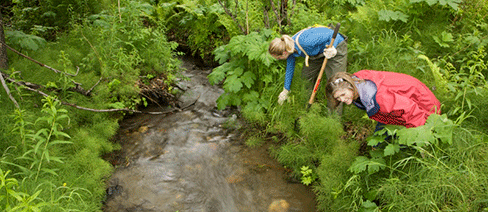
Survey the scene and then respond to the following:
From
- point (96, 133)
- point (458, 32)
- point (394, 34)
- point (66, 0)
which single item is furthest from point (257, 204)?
point (66, 0)

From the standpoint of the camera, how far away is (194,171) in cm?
408

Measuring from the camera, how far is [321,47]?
382 centimetres

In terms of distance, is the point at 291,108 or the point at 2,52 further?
the point at 291,108

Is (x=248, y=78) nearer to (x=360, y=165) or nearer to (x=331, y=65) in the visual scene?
(x=331, y=65)

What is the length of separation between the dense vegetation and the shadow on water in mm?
227

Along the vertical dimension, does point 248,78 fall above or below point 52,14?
below

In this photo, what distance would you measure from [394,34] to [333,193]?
3059 mm

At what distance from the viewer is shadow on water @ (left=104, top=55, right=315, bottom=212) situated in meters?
3.57

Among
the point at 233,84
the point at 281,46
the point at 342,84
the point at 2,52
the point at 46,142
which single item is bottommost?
the point at 233,84

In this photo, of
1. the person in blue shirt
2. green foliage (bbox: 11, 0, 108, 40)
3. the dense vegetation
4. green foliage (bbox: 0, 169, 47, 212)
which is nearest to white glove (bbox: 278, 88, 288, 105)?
the dense vegetation

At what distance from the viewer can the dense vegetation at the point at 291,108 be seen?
2.71 metres

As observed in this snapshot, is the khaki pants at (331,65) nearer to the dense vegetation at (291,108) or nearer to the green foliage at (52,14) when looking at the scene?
the dense vegetation at (291,108)

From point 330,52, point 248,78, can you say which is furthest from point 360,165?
point 248,78

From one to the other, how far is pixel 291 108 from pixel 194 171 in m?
1.75
